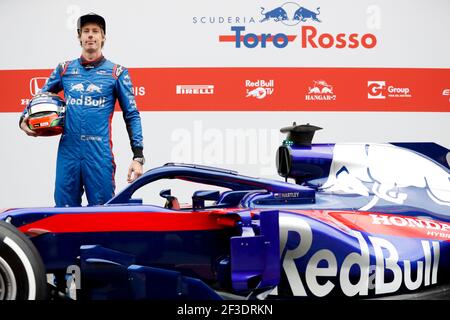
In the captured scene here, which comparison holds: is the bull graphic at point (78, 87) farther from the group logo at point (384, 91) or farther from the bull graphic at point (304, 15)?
the group logo at point (384, 91)

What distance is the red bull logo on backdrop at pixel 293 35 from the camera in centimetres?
624

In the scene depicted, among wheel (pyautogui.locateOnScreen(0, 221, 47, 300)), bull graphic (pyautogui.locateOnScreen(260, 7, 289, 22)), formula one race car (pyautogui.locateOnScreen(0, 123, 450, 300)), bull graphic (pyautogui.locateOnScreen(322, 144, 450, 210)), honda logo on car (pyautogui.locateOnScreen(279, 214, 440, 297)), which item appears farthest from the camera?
bull graphic (pyautogui.locateOnScreen(260, 7, 289, 22))

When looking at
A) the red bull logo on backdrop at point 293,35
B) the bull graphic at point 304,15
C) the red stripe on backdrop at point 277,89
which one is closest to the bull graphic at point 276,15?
the red bull logo on backdrop at point 293,35

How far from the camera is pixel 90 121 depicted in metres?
4.27

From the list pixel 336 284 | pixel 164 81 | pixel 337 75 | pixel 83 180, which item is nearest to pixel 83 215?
pixel 336 284

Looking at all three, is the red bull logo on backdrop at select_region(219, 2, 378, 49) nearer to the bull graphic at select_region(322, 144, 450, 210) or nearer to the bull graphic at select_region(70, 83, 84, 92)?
the bull graphic at select_region(70, 83, 84, 92)

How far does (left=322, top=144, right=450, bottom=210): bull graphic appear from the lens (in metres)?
3.18

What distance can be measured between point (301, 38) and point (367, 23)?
708mm

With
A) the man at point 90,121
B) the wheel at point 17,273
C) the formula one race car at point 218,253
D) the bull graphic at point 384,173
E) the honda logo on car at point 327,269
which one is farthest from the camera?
the man at point 90,121

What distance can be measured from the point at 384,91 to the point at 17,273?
4.72 metres

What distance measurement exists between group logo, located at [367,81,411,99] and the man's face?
3093 mm

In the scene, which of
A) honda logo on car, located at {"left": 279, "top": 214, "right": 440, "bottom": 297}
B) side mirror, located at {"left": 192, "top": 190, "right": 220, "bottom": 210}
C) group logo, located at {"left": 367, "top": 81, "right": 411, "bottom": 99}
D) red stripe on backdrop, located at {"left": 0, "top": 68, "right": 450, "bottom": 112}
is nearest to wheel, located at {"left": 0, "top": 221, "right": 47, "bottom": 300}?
side mirror, located at {"left": 192, "top": 190, "right": 220, "bottom": 210}

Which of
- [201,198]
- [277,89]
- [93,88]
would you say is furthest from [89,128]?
[277,89]

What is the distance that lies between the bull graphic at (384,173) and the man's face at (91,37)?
6.45 ft
